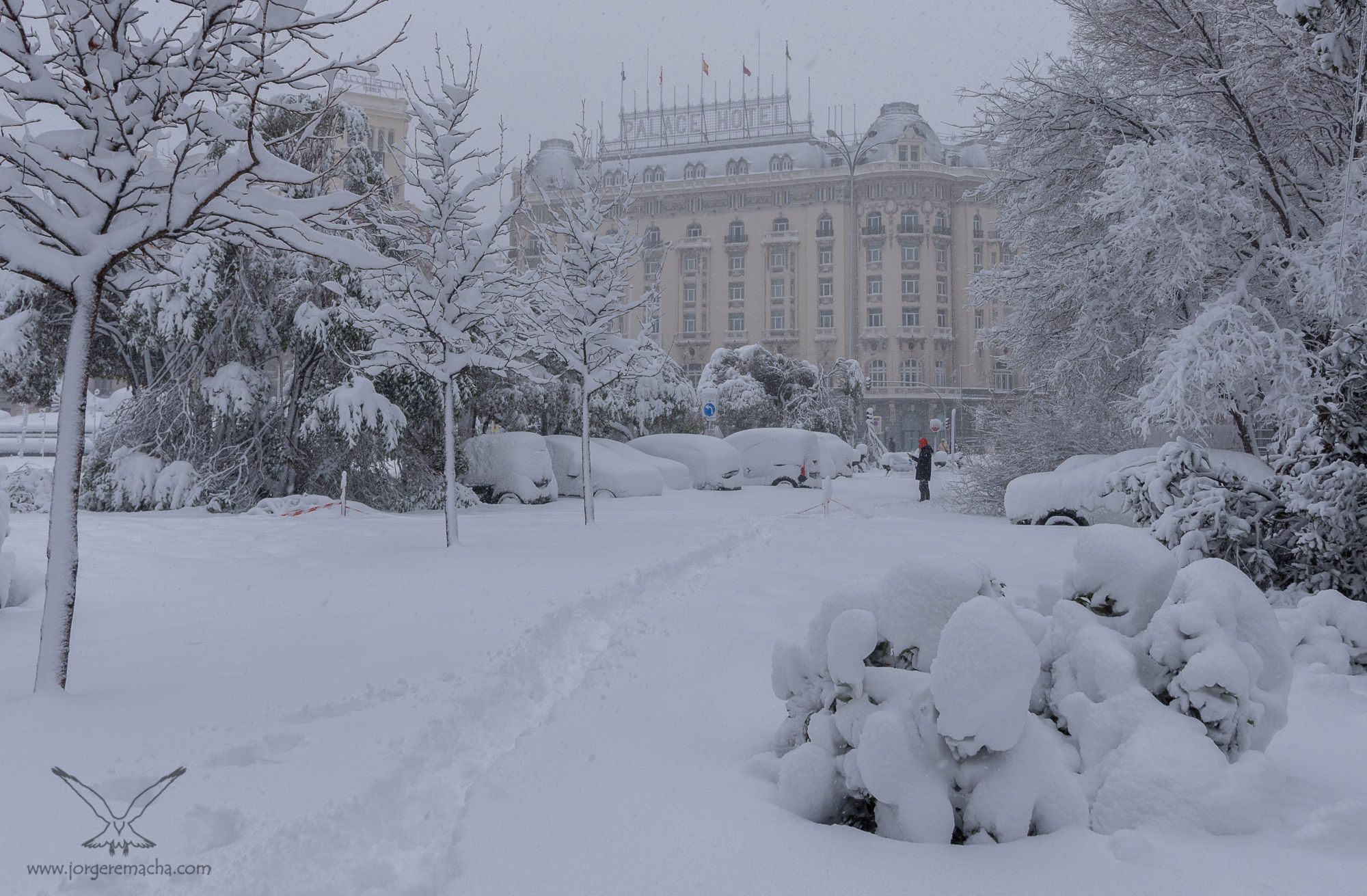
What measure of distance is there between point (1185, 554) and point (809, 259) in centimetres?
6639

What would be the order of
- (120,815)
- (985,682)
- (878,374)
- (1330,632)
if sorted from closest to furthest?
1. (985,682)
2. (120,815)
3. (1330,632)
4. (878,374)

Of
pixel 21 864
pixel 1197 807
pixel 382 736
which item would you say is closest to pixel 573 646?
pixel 382 736

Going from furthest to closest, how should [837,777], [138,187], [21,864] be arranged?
[138,187], [837,777], [21,864]

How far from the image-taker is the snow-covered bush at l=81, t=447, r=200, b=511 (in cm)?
1516

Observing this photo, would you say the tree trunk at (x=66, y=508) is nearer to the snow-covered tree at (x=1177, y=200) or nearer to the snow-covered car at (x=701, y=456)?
the snow-covered tree at (x=1177, y=200)

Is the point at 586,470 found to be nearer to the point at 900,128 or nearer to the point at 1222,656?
the point at 1222,656

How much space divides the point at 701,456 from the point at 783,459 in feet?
13.9

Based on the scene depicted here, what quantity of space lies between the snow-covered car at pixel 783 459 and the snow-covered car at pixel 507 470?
937 centimetres

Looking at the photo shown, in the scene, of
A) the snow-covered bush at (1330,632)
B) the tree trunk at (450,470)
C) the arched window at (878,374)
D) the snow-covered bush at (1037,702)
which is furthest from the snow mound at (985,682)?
the arched window at (878,374)

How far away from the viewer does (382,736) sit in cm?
360

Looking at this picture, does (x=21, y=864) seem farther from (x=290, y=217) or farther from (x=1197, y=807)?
(x=1197, y=807)

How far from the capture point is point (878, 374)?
68.1m

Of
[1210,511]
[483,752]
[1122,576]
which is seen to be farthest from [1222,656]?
[1210,511]

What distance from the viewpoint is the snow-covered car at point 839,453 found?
95.0ft
